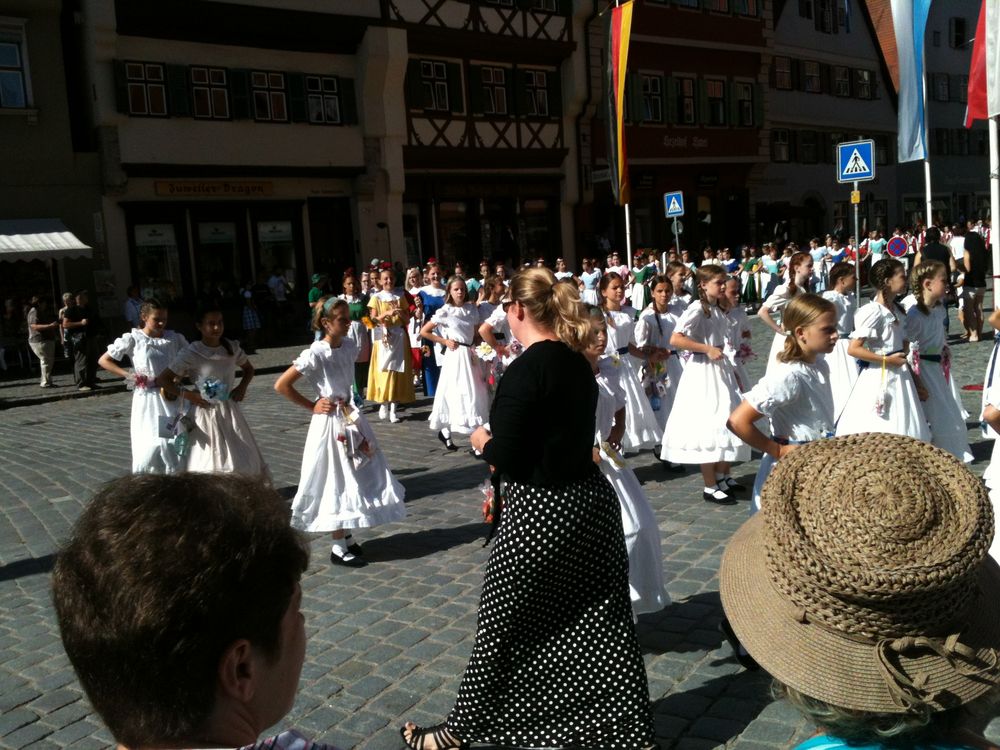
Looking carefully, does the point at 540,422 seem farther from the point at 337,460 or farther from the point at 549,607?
the point at 337,460

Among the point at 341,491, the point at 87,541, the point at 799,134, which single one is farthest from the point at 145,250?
the point at 799,134

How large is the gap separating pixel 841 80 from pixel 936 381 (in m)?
41.4

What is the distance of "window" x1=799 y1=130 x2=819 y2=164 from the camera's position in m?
42.6

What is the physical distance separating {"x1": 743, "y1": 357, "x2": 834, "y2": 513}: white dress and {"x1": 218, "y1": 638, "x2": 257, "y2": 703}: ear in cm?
376

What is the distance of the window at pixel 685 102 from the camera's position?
36.6 m

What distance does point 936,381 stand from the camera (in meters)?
7.79

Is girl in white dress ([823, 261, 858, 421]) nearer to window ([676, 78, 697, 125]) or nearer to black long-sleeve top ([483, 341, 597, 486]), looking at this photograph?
black long-sleeve top ([483, 341, 597, 486])

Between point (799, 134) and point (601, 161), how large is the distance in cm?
1315

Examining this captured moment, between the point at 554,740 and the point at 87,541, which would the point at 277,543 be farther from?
the point at 554,740

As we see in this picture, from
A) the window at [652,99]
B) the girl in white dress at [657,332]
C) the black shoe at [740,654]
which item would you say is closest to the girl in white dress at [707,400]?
the girl in white dress at [657,332]

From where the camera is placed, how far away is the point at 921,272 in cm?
756

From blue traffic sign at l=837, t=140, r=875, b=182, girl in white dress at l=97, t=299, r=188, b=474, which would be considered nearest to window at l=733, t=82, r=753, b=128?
blue traffic sign at l=837, t=140, r=875, b=182

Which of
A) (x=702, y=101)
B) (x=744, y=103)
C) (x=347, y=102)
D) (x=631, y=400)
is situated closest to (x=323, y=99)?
(x=347, y=102)

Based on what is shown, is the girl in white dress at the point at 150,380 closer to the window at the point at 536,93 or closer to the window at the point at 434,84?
the window at the point at 434,84
